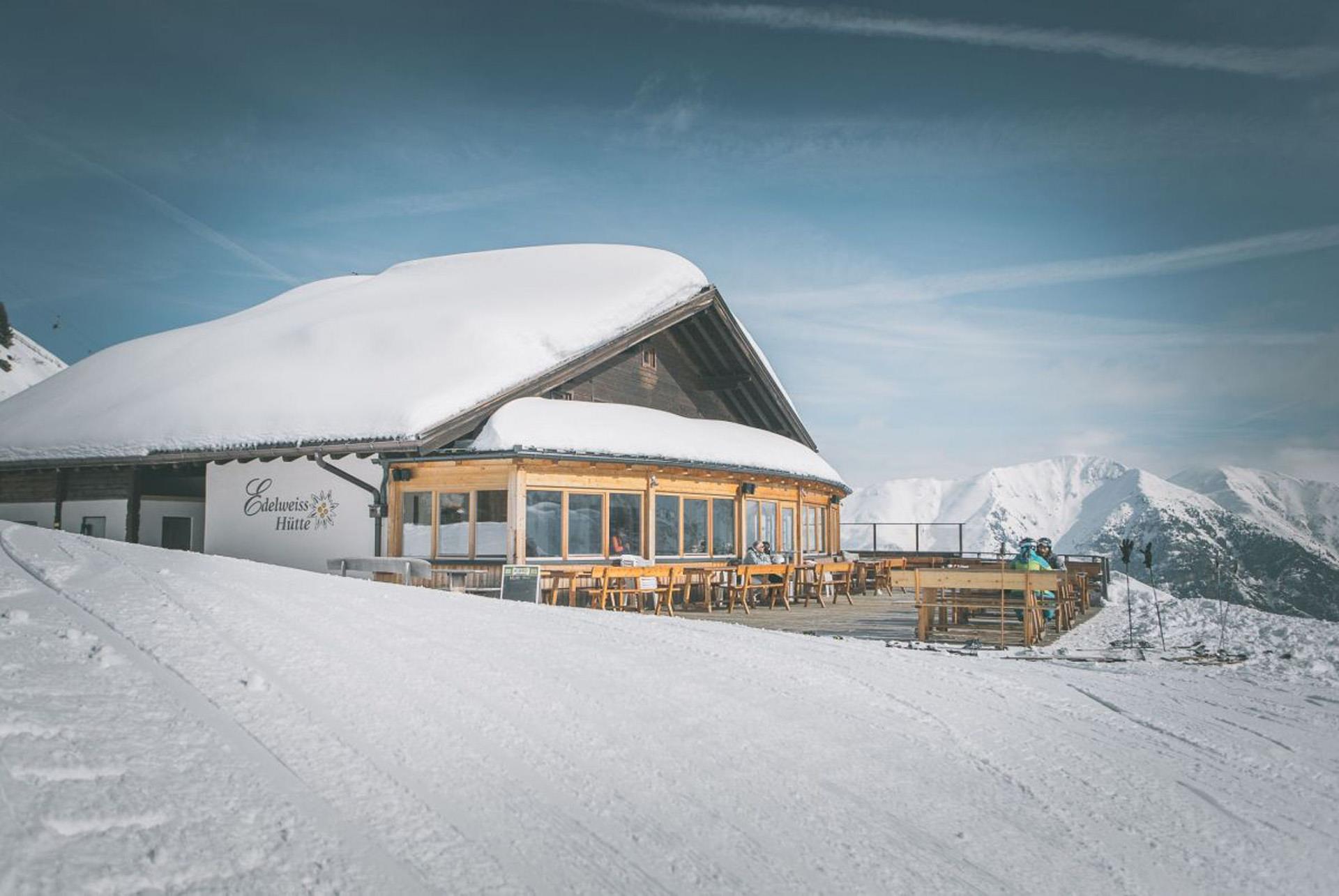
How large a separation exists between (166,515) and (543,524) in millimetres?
8558

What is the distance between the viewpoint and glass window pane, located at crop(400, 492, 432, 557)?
16.5m

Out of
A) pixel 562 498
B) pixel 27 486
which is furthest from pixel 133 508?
pixel 562 498

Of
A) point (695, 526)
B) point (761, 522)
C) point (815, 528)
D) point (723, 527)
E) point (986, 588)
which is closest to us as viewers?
point (986, 588)

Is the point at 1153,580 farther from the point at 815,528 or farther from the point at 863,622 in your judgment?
the point at 815,528

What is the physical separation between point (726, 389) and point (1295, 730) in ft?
56.7

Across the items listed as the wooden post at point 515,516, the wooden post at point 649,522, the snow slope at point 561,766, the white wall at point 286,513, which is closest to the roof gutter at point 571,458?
the wooden post at point 515,516

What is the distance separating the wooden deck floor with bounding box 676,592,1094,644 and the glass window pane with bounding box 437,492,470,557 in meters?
3.99

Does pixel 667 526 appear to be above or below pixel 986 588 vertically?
above

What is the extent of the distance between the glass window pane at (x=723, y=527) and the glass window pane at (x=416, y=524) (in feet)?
18.9

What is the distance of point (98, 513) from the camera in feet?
62.4

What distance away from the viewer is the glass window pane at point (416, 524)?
16500 mm

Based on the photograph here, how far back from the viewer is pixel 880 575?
74.8ft

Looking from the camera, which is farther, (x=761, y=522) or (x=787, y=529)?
(x=787, y=529)

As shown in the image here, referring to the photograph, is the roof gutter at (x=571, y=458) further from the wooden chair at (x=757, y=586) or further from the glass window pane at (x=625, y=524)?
the wooden chair at (x=757, y=586)
